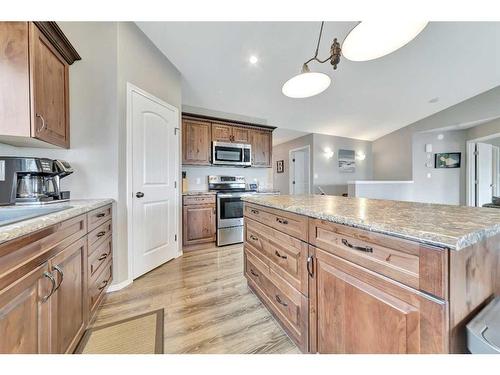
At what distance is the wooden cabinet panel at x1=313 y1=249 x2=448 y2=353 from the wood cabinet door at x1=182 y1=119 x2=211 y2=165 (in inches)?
114

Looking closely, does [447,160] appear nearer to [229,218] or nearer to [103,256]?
[229,218]

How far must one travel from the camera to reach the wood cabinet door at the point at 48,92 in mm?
1367

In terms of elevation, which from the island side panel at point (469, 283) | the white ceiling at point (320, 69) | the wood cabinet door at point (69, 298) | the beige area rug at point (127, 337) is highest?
the white ceiling at point (320, 69)

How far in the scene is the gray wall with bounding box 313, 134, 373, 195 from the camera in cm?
570

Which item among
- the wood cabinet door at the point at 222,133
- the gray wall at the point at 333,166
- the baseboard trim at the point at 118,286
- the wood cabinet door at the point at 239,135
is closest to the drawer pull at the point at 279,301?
the baseboard trim at the point at 118,286

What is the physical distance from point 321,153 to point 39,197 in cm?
558

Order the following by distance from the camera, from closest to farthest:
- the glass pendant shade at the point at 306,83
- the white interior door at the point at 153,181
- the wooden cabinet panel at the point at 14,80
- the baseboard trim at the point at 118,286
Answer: the wooden cabinet panel at the point at 14,80 < the glass pendant shade at the point at 306,83 < the baseboard trim at the point at 118,286 < the white interior door at the point at 153,181

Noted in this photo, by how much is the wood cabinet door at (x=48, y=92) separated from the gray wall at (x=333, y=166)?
5.09 metres

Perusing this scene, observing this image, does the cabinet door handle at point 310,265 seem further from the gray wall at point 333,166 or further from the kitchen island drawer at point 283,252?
the gray wall at point 333,166

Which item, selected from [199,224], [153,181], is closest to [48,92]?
[153,181]

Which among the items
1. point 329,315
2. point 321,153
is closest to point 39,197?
point 329,315

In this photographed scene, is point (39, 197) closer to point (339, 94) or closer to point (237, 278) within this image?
point (237, 278)

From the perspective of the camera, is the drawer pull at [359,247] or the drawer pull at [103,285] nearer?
the drawer pull at [359,247]
